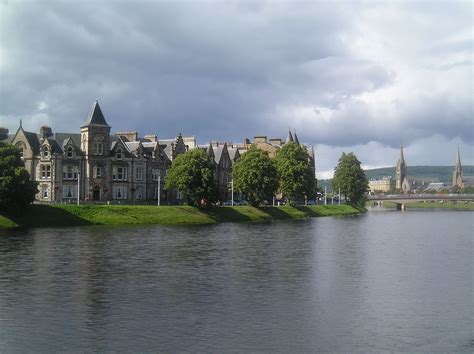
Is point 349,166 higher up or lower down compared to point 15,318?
higher up

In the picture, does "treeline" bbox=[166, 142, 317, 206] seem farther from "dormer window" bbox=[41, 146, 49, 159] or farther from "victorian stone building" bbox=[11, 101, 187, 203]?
"dormer window" bbox=[41, 146, 49, 159]

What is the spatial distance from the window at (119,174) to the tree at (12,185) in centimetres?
3608

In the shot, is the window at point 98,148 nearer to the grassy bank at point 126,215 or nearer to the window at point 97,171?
the window at point 97,171

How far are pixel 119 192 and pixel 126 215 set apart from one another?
89.2 ft

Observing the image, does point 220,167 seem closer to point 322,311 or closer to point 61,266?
point 61,266

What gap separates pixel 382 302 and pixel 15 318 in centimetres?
2019

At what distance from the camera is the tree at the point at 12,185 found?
85.0 m

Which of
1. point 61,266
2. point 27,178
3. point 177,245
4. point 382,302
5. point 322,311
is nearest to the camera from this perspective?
point 322,311

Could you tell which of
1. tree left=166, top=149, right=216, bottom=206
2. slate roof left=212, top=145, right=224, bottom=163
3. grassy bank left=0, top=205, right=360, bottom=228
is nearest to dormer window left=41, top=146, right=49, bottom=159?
grassy bank left=0, top=205, right=360, bottom=228

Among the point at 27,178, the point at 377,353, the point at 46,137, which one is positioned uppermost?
the point at 46,137

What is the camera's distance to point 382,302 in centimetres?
3491

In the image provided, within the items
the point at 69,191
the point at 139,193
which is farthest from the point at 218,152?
the point at 69,191

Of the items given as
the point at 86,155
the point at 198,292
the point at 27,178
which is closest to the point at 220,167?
the point at 86,155

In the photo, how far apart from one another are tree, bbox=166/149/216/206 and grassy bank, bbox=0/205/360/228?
3450 mm
